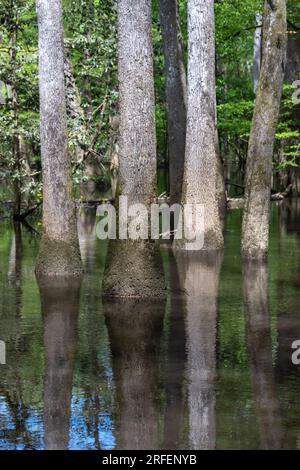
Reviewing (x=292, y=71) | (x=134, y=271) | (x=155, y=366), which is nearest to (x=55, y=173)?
(x=134, y=271)

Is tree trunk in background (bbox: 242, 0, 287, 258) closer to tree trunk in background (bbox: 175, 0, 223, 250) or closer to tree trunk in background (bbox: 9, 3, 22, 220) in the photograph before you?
tree trunk in background (bbox: 175, 0, 223, 250)

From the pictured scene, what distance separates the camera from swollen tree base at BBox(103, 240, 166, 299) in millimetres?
14234

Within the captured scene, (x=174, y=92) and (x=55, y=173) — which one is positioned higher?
(x=174, y=92)

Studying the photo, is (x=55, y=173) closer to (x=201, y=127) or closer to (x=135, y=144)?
(x=135, y=144)

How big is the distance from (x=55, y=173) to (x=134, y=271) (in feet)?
10.6

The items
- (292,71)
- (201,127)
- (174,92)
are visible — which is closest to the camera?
(201,127)

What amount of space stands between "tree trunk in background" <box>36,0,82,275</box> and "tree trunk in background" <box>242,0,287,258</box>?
13.4ft

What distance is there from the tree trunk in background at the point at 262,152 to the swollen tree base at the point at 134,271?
17.4 ft

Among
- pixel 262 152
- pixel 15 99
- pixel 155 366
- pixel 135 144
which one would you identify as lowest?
pixel 155 366

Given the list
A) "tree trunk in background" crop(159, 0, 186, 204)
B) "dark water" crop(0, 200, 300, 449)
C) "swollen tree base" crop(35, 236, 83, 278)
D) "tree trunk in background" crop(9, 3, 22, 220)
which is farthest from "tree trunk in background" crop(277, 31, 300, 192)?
"dark water" crop(0, 200, 300, 449)

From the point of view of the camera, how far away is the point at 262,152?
1938cm

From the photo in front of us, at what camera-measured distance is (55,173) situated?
1684cm

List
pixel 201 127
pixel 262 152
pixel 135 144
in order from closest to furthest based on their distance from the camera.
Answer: pixel 135 144
pixel 262 152
pixel 201 127

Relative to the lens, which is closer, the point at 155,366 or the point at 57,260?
the point at 155,366
